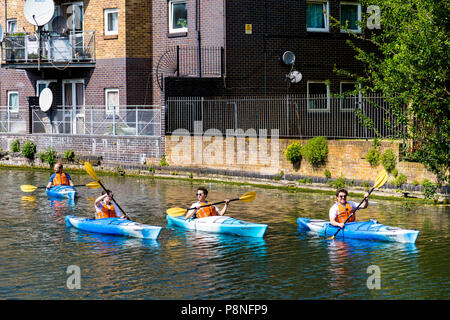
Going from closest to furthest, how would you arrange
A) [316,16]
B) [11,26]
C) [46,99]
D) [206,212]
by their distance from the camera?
[206,212] → [316,16] → [46,99] → [11,26]

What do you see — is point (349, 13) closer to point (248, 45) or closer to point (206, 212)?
point (248, 45)

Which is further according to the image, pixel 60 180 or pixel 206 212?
pixel 60 180

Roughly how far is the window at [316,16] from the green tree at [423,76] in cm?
1100

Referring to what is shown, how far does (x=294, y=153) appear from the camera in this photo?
82.8ft

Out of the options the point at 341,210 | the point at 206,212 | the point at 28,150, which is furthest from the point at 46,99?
the point at 341,210

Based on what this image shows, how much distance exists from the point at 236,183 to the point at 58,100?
13199 millimetres

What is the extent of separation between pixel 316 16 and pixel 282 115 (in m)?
6.41

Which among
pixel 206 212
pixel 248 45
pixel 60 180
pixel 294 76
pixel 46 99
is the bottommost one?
pixel 206 212

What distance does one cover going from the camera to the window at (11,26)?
125 feet

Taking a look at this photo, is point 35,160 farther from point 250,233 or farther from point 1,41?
point 250,233

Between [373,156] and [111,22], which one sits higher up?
[111,22]

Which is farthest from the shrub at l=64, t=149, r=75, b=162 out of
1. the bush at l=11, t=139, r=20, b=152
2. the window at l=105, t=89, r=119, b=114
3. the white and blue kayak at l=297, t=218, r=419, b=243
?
the white and blue kayak at l=297, t=218, r=419, b=243

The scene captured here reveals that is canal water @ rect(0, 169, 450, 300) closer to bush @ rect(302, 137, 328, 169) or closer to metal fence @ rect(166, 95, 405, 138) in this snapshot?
bush @ rect(302, 137, 328, 169)

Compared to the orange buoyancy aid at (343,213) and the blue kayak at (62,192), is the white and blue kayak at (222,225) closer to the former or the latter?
the orange buoyancy aid at (343,213)
